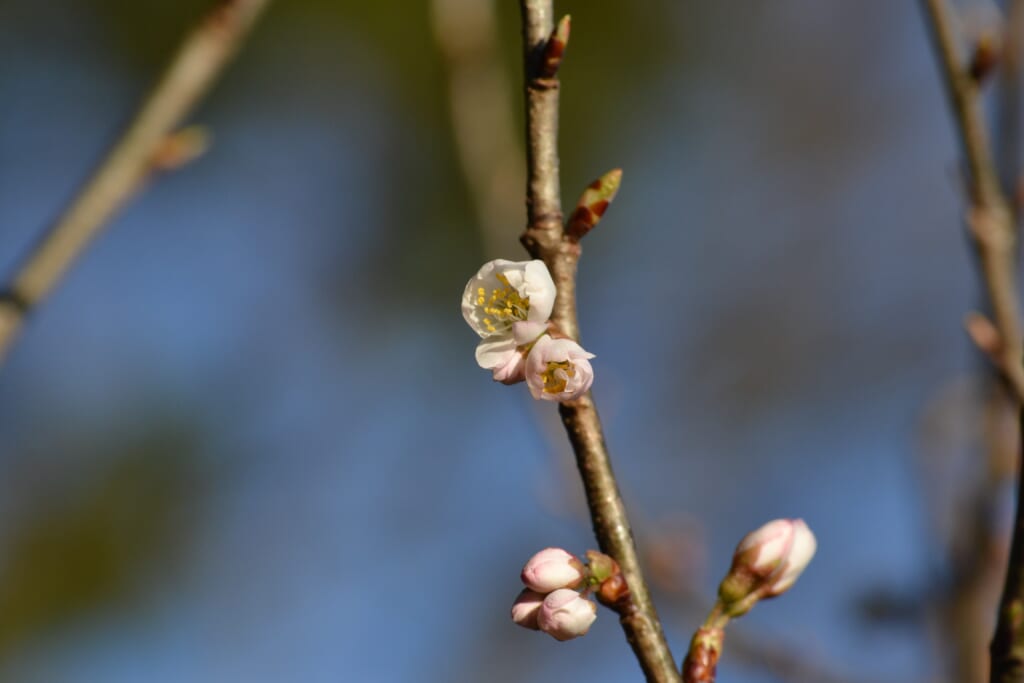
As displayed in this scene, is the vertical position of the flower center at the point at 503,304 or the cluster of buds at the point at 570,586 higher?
the flower center at the point at 503,304

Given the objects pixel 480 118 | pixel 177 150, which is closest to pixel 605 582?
pixel 177 150

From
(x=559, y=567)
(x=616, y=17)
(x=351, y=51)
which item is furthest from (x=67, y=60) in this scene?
(x=559, y=567)

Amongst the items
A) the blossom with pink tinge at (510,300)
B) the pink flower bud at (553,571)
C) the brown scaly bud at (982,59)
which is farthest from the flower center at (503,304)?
the brown scaly bud at (982,59)

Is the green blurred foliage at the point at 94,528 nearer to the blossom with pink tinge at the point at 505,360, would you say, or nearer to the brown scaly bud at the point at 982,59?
the brown scaly bud at the point at 982,59

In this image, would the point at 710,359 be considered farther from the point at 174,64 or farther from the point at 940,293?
the point at 174,64

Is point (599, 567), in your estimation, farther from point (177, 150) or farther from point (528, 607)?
point (177, 150)

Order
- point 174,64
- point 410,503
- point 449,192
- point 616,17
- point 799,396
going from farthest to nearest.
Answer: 1. point 449,192
2. point 616,17
3. point 799,396
4. point 410,503
5. point 174,64

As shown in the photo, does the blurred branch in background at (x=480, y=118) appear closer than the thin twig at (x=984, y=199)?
No
